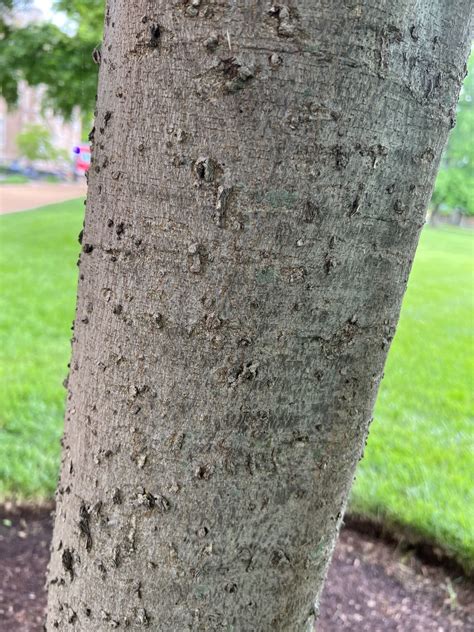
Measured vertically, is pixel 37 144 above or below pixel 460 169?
below

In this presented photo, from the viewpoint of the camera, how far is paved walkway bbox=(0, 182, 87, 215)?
843 inches

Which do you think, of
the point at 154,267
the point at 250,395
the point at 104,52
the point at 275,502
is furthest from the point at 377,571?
the point at 104,52

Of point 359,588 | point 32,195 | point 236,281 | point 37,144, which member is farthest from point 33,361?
point 37,144

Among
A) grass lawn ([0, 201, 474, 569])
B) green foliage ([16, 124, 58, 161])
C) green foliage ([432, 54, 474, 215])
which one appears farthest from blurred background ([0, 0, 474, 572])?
green foliage ([16, 124, 58, 161])

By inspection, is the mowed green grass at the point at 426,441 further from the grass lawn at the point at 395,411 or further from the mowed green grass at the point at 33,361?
the mowed green grass at the point at 33,361

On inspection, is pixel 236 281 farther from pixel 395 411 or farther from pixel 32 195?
pixel 32 195

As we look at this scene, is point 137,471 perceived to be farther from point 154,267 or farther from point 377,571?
point 377,571

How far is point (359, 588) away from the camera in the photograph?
2.28 m

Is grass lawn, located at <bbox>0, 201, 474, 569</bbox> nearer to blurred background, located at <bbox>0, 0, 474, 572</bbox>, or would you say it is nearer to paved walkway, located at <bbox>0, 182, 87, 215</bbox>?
blurred background, located at <bbox>0, 0, 474, 572</bbox>

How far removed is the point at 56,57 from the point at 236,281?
5.46 metres

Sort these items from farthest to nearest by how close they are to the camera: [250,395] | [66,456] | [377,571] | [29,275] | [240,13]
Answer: [29,275] → [377,571] → [66,456] → [250,395] → [240,13]

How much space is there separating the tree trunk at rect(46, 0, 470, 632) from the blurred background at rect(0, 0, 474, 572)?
326 mm

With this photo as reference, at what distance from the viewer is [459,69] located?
34.4 inches

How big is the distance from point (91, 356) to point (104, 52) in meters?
0.47
